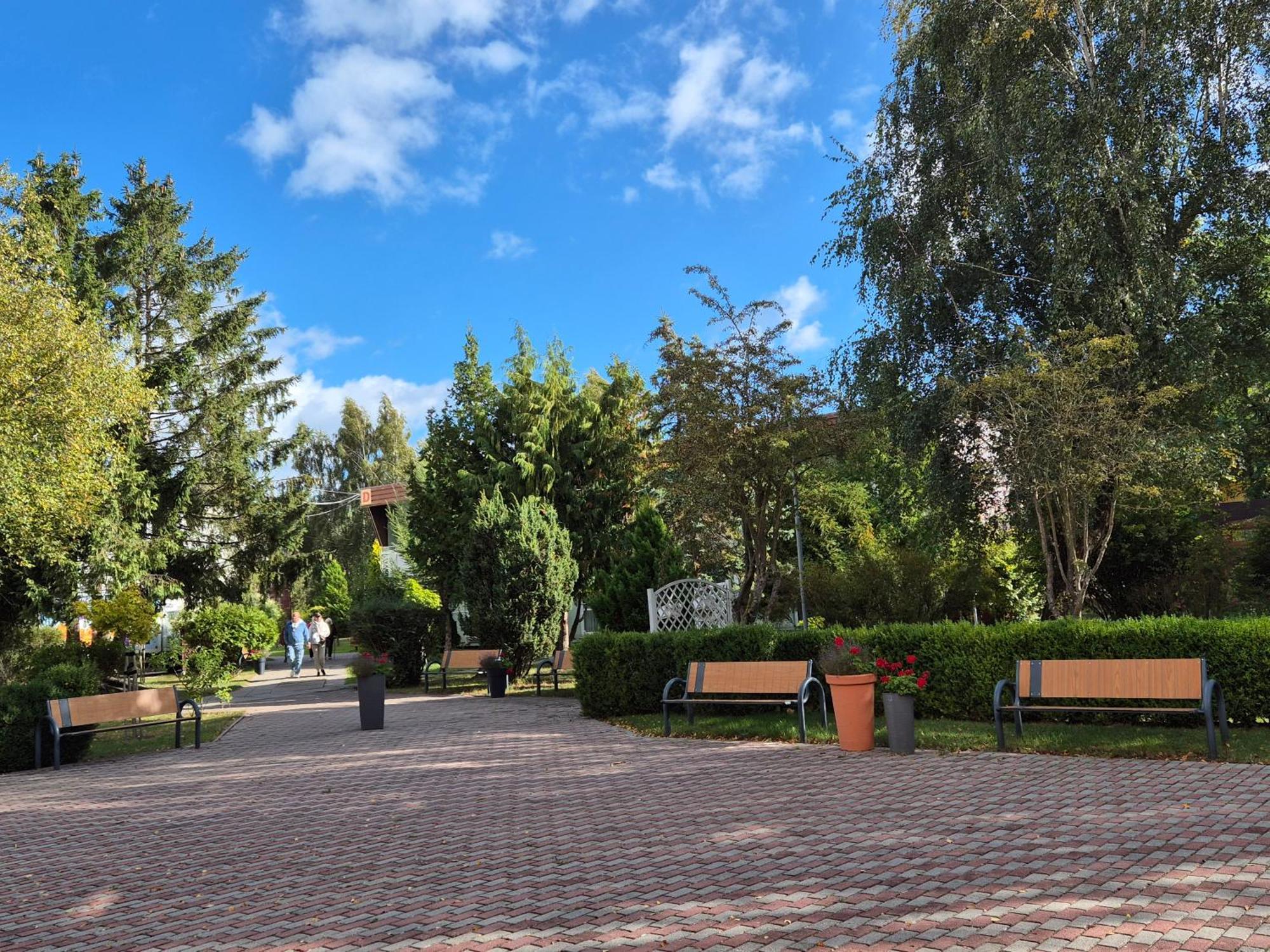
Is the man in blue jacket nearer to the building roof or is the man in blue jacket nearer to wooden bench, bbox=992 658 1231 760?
the building roof

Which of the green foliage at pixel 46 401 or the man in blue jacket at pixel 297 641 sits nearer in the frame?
the green foliage at pixel 46 401

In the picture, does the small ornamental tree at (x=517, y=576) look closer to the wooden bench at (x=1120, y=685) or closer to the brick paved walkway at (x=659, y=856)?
the brick paved walkway at (x=659, y=856)

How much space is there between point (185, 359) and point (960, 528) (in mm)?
20924

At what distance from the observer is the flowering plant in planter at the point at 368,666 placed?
12953 mm

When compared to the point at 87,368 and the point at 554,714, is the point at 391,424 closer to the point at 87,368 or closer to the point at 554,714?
the point at 87,368

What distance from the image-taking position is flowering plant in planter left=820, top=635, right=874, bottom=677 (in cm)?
923

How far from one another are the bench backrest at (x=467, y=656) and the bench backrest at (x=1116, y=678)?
37.3ft

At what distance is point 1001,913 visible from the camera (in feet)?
13.6

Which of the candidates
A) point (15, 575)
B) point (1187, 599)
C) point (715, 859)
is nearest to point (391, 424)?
point (15, 575)

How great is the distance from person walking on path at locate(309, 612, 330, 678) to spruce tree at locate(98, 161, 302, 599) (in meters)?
2.42

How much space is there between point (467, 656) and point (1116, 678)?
1316 centimetres

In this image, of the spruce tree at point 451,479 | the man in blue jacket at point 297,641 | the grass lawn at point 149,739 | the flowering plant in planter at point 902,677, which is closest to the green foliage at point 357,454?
the man in blue jacket at point 297,641

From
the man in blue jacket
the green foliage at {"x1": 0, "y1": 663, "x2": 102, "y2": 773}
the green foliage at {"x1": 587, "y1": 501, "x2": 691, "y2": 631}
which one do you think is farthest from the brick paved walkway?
the man in blue jacket

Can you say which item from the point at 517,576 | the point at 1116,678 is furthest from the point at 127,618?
the point at 1116,678
